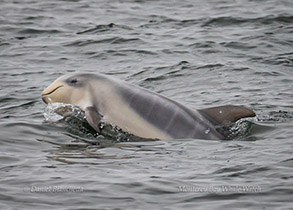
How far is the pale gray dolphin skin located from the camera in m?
9.69

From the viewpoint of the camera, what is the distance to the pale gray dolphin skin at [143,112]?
9.69 metres

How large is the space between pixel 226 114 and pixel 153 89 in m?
4.73

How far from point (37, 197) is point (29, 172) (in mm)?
1034

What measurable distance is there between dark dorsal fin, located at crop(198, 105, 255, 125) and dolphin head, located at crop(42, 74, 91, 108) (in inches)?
75.5

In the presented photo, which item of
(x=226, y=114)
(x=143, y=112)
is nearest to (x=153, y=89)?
(x=143, y=112)

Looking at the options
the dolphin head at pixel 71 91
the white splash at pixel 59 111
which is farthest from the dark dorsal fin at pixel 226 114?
the white splash at pixel 59 111

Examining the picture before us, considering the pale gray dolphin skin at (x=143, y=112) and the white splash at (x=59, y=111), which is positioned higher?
the pale gray dolphin skin at (x=143, y=112)

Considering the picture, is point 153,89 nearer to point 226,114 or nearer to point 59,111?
point 59,111

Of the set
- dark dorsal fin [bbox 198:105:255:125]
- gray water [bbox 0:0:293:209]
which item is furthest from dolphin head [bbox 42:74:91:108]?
dark dorsal fin [bbox 198:105:255:125]

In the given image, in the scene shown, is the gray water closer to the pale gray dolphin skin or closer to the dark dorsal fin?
the pale gray dolphin skin

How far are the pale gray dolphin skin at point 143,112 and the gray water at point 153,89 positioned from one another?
0.68 feet

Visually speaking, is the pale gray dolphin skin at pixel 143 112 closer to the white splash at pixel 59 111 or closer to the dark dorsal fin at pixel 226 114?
the dark dorsal fin at pixel 226 114

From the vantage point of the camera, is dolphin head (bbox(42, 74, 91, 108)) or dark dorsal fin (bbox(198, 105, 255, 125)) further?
dolphin head (bbox(42, 74, 91, 108))

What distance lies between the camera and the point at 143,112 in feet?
32.6
